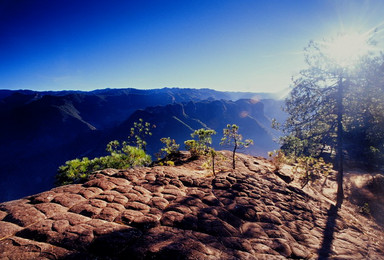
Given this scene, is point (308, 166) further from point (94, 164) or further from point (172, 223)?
point (94, 164)

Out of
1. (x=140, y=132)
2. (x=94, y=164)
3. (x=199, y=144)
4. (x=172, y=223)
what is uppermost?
(x=140, y=132)

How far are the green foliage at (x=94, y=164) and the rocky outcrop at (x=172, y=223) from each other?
11.0 ft

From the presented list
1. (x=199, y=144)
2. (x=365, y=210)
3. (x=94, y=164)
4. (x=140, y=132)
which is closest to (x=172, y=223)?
(x=94, y=164)

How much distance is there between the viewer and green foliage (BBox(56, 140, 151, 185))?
30.4 feet

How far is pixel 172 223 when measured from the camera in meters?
4.62

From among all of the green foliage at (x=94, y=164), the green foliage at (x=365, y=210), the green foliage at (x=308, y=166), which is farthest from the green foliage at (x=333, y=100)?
the green foliage at (x=94, y=164)

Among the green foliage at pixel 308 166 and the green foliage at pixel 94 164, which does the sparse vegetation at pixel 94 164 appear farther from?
the green foliage at pixel 308 166

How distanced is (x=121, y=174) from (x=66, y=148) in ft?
644

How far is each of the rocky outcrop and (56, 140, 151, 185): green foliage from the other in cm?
334

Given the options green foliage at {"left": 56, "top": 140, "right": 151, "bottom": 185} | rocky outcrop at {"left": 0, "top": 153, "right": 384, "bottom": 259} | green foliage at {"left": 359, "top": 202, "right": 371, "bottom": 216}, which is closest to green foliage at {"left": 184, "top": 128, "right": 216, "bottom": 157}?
green foliage at {"left": 56, "top": 140, "right": 151, "bottom": 185}

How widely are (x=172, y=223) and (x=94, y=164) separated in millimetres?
7788

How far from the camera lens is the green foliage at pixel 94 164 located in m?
9.27

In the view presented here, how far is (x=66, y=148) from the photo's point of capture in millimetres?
164000

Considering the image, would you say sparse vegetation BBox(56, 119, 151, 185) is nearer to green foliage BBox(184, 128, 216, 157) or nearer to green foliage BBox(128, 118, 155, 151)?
green foliage BBox(128, 118, 155, 151)
